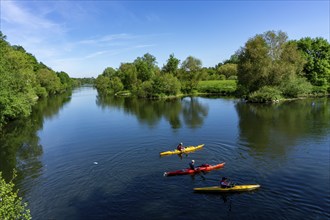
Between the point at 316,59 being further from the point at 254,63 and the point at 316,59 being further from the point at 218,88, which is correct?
the point at 218,88

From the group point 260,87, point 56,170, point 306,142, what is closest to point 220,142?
point 306,142

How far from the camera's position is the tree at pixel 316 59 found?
94125mm

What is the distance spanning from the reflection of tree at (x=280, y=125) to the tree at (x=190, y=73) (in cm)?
6246

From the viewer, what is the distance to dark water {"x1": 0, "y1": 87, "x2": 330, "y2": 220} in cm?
2005

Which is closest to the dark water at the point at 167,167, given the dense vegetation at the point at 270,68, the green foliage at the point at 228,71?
the dense vegetation at the point at 270,68

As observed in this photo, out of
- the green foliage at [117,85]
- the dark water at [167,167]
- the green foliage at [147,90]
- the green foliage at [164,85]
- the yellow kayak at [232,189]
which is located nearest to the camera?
the dark water at [167,167]

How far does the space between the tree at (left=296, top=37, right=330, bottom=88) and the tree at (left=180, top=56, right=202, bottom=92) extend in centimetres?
4213

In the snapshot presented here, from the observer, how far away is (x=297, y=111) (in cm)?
5900

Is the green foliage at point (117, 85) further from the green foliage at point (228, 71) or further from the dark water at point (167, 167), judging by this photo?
the dark water at point (167, 167)

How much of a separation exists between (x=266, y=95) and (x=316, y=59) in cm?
3505

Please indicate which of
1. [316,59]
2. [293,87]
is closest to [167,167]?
[293,87]

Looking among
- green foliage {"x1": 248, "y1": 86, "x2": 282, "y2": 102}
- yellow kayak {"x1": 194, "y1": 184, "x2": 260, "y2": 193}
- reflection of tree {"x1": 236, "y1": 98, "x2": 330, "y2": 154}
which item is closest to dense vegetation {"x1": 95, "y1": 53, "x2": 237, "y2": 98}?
green foliage {"x1": 248, "y1": 86, "x2": 282, "y2": 102}

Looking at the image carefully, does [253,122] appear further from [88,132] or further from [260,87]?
[260,87]

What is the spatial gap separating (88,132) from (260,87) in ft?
173
